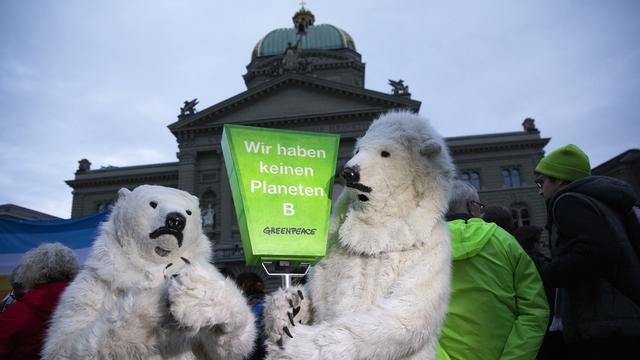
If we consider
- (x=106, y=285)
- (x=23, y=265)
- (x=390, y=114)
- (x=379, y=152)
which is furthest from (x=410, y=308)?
(x=23, y=265)

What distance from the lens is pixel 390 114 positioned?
2.41 m

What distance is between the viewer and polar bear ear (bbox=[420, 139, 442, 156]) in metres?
2.16

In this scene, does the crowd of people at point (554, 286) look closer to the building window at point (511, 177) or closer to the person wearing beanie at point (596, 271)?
the person wearing beanie at point (596, 271)

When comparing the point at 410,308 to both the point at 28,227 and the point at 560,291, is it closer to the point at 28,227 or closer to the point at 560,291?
the point at 560,291

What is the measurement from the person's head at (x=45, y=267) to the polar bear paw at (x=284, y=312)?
2.48 m

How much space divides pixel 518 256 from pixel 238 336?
1923mm

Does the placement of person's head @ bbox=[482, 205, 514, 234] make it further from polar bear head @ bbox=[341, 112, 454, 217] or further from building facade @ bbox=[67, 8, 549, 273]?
building facade @ bbox=[67, 8, 549, 273]

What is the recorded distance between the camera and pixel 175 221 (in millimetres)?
2238

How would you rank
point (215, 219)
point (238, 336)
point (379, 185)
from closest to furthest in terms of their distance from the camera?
1. point (238, 336)
2. point (379, 185)
3. point (215, 219)

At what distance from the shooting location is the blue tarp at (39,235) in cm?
768

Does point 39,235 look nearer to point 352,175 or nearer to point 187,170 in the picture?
point 352,175

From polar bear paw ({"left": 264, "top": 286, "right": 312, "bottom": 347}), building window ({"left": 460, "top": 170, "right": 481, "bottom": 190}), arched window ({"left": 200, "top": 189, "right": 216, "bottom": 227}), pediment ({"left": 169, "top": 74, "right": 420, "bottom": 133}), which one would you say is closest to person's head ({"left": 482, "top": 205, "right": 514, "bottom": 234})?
polar bear paw ({"left": 264, "top": 286, "right": 312, "bottom": 347})

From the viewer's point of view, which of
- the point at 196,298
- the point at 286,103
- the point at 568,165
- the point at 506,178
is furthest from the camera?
the point at 506,178

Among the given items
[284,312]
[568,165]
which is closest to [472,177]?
[568,165]
